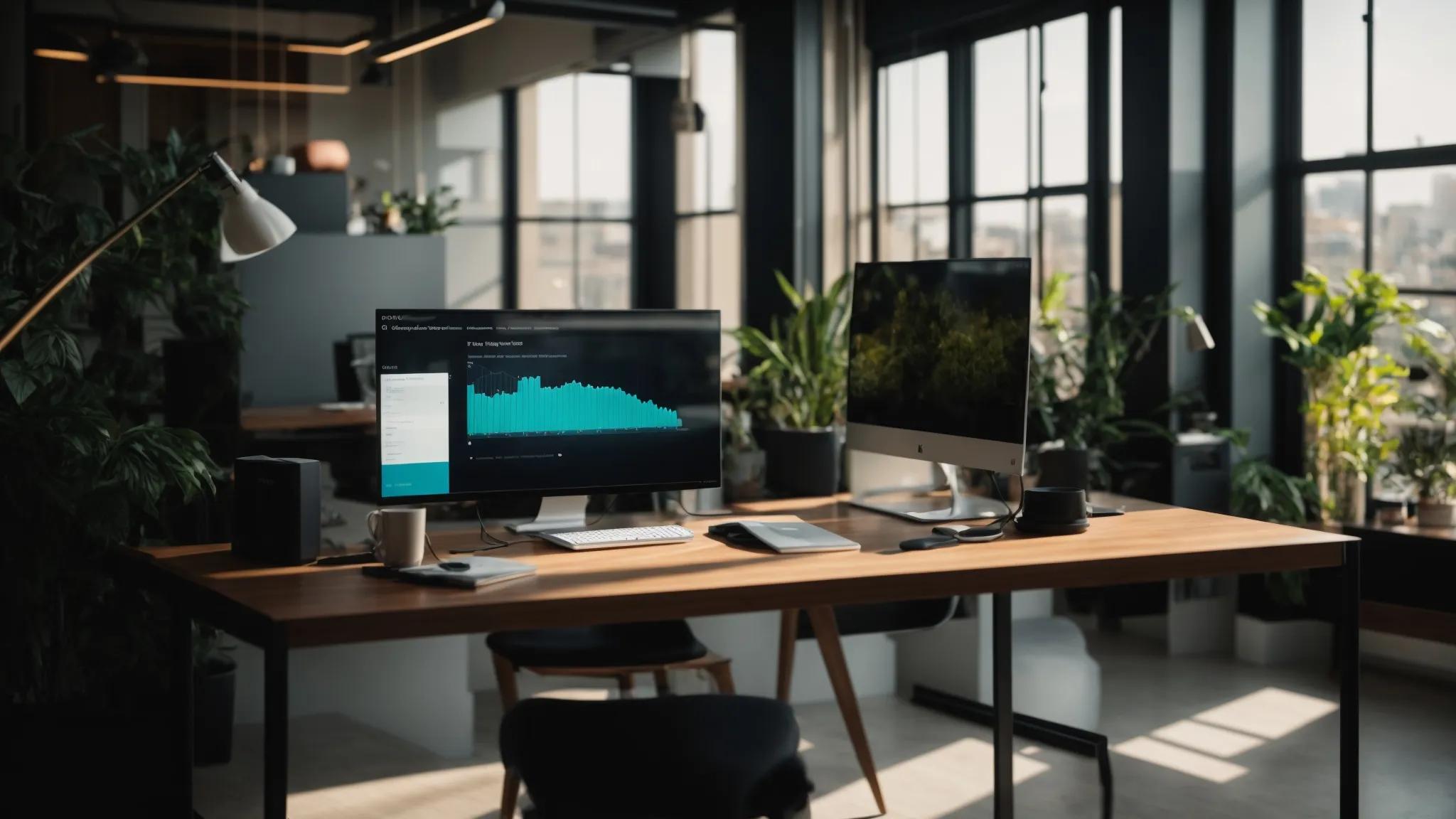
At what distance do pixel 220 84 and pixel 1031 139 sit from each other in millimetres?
5320

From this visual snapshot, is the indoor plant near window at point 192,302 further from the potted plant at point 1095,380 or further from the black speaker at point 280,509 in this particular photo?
the potted plant at point 1095,380

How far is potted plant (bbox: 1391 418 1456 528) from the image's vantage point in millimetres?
4824

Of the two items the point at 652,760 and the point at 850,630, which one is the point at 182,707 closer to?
the point at 652,760

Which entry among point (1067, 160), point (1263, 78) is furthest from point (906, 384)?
point (1067, 160)

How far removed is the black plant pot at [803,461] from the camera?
375cm

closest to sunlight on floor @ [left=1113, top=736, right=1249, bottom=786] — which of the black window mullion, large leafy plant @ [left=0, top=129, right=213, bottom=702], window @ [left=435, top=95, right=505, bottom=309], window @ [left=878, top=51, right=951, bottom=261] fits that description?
the black window mullion

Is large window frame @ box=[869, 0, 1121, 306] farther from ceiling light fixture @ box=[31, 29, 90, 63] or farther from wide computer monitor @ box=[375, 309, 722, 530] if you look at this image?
ceiling light fixture @ box=[31, 29, 90, 63]

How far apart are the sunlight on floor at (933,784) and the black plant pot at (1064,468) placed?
726 mm

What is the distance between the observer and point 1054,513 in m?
2.90

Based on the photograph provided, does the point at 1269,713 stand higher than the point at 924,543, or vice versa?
the point at 924,543

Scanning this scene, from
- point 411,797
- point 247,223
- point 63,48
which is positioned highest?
point 63,48

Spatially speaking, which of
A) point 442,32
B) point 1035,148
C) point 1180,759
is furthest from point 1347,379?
point 442,32

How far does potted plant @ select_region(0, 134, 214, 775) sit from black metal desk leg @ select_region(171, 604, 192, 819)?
25cm

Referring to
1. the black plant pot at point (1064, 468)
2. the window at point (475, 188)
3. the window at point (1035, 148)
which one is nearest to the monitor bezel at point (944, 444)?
the black plant pot at point (1064, 468)
